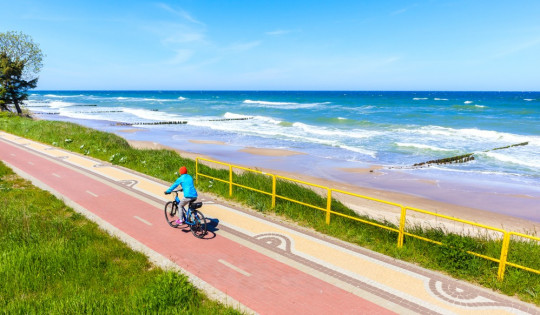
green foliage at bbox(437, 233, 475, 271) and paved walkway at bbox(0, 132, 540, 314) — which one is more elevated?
green foliage at bbox(437, 233, 475, 271)

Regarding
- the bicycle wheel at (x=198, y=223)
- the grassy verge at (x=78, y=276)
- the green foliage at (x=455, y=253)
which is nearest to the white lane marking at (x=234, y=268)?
the grassy verge at (x=78, y=276)

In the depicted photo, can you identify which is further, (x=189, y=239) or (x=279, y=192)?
(x=279, y=192)

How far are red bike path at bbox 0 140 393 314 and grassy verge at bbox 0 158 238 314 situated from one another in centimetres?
69

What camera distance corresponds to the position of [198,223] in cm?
898

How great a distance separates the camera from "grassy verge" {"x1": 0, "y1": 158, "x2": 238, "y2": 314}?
5641mm

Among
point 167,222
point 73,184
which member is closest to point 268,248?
point 167,222

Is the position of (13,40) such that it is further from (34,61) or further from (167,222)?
(167,222)

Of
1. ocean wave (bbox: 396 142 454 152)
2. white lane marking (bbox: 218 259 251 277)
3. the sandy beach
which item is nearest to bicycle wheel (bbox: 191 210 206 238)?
white lane marking (bbox: 218 259 251 277)

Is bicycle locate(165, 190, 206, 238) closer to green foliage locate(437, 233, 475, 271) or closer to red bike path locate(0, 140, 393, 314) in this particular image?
red bike path locate(0, 140, 393, 314)

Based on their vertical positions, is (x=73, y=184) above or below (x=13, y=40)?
below

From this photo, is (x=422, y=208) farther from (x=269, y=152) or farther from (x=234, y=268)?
(x=269, y=152)

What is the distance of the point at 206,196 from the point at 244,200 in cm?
176

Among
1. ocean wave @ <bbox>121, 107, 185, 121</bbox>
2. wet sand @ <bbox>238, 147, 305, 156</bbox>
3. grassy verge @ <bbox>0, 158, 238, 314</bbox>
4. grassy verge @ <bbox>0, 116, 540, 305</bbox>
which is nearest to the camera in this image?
grassy verge @ <bbox>0, 158, 238, 314</bbox>

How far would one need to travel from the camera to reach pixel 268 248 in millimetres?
8484
